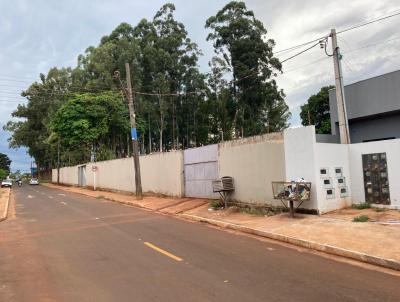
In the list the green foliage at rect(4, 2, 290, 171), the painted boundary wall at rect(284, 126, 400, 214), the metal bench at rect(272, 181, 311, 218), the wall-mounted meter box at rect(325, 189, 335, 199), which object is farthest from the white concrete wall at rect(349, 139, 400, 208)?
the green foliage at rect(4, 2, 290, 171)

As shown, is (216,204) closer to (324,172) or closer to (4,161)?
(324,172)

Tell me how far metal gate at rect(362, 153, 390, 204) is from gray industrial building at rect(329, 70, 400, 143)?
6.80 metres

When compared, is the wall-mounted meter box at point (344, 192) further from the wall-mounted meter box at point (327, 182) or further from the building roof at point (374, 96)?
the building roof at point (374, 96)

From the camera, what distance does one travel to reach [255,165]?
16.5m

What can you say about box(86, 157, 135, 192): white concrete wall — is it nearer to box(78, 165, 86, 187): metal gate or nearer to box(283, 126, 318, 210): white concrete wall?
box(78, 165, 86, 187): metal gate

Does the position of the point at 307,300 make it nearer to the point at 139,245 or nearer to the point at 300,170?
the point at 139,245

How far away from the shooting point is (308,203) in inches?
543

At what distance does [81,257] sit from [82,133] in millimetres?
41031

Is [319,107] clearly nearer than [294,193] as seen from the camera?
No

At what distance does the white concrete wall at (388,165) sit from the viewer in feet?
42.7

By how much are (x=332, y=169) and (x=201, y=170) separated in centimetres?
821

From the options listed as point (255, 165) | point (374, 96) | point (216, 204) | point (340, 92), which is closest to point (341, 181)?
point (340, 92)

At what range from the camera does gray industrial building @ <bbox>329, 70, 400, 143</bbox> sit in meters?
19.6

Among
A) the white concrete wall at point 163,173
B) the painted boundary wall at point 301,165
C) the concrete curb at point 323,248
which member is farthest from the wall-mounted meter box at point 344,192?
the white concrete wall at point 163,173
